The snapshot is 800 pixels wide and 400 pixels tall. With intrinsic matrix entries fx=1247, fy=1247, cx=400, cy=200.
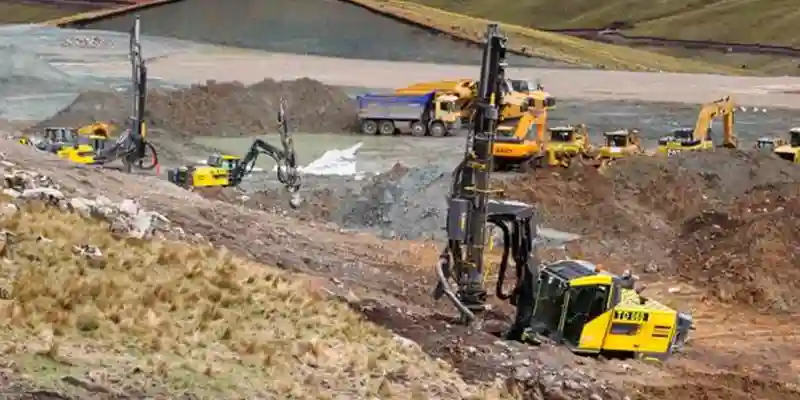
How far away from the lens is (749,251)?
2469 centimetres

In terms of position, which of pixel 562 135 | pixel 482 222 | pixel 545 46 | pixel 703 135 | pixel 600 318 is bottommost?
pixel 600 318

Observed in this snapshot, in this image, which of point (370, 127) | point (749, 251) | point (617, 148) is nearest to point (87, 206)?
point (749, 251)

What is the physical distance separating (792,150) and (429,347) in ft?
70.9

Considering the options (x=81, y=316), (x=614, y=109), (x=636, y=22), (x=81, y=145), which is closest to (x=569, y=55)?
(x=614, y=109)

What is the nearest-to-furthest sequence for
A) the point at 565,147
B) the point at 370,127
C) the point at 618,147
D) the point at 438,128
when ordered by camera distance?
the point at 565,147
the point at 618,147
the point at 438,128
the point at 370,127

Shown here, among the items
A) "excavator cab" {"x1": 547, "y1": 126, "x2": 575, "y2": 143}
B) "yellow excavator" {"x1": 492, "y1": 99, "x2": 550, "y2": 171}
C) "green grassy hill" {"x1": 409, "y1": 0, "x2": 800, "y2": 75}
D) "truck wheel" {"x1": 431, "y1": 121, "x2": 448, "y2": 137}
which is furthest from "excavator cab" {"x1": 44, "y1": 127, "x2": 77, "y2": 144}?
"green grassy hill" {"x1": 409, "y1": 0, "x2": 800, "y2": 75}

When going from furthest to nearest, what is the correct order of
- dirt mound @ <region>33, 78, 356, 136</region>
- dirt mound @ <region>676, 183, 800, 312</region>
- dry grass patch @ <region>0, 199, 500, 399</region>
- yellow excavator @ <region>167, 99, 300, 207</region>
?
dirt mound @ <region>33, 78, 356, 136</region>, yellow excavator @ <region>167, 99, 300, 207</region>, dirt mound @ <region>676, 183, 800, 312</region>, dry grass patch @ <region>0, 199, 500, 399</region>

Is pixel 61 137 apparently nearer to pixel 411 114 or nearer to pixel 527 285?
pixel 411 114

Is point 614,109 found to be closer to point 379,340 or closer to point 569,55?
point 569,55

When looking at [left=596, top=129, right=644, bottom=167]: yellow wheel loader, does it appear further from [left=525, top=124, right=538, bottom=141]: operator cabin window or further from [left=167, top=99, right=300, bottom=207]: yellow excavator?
[left=167, top=99, right=300, bottom=207]: yellow excavator

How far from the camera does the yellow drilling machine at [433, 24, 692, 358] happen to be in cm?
1639

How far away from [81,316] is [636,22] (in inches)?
4067

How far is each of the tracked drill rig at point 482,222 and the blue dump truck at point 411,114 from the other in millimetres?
25882

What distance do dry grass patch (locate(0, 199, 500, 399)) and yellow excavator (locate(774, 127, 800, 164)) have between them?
21354mm
